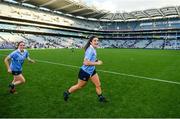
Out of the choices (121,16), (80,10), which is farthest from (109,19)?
(80,10)

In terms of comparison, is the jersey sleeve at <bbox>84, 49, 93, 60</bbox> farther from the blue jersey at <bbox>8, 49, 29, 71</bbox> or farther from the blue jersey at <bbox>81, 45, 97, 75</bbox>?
the blue jersey at <bbox>8, 49, 29, 71</bbox>

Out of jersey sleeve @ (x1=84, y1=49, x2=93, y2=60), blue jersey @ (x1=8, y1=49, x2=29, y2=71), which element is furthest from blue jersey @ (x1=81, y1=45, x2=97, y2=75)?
blue jersey @ (x1=8, y1=49, x2=29, y2=71)

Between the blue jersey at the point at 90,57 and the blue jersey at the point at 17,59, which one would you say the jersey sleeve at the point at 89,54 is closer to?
the blue jersey at the point at 90,57

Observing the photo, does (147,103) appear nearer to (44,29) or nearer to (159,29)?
(44,29)

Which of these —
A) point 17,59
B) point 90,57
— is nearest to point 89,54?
point 90,57

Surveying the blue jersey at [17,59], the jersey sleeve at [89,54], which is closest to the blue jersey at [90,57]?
the jersey sleeve at [89,54]

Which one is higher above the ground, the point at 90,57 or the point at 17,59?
the point at 90,57

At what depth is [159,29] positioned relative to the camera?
93.2 metres

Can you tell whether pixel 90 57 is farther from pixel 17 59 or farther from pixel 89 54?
pixel 17 59

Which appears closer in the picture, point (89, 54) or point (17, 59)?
point (89, 54)

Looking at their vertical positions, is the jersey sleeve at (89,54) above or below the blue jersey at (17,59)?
above

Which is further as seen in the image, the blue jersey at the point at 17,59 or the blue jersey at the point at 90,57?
the blue jersey at the point at 17,59

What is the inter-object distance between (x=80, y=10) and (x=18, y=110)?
279ft

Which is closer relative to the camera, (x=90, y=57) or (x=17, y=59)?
(x=90, y=57)
